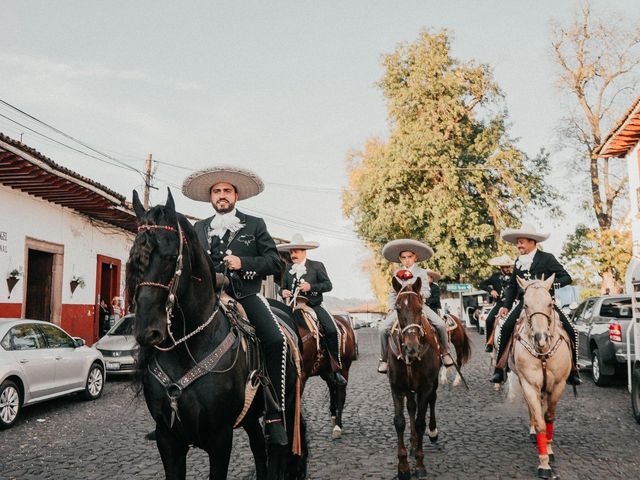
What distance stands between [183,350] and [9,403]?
22.5 ft

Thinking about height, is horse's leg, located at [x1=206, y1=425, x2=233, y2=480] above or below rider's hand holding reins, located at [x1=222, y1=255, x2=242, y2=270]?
below

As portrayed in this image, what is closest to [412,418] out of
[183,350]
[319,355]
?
[319,355]

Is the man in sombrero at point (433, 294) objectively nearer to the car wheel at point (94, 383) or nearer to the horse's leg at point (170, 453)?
the horse's leg at point (170, 453)

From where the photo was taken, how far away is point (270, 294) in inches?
1969

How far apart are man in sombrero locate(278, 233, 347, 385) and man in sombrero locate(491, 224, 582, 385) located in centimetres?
215

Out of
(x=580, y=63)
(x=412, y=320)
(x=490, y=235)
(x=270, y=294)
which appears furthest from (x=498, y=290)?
(x=270, y=294)

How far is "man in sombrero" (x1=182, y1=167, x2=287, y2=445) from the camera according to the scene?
4.80 m

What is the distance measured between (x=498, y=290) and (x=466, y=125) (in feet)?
81.6

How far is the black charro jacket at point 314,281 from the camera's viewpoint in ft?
29.0

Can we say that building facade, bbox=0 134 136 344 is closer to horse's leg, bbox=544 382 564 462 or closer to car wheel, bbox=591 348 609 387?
horse's leg, bbox=544 382 564 462

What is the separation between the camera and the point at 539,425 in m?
6.37

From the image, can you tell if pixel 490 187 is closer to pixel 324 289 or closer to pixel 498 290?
pixel 498 290

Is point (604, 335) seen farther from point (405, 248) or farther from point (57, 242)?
point (57, 242)

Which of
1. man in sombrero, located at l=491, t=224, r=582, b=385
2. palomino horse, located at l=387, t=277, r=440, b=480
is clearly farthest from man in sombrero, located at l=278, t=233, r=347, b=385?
man in sombrero, located at l=491, t=224, r=582, b=385
